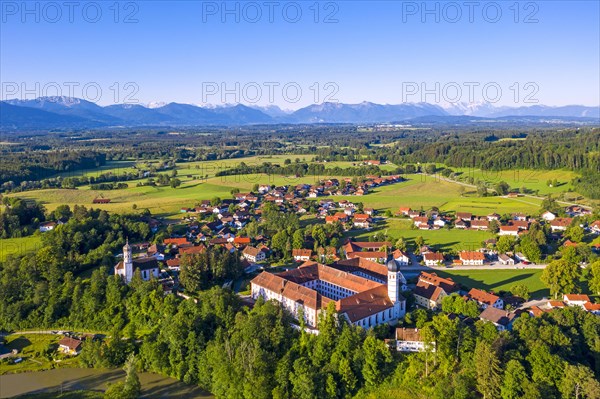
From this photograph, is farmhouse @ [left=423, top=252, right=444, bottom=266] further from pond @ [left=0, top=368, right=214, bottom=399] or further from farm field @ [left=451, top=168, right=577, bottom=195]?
farm field @ [left=451, top=168, right=577, bottom=195]

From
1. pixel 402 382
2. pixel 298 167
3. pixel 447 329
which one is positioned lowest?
pixel 402 382

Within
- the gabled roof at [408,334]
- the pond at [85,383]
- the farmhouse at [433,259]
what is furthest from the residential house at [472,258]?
the pond at [85,383]

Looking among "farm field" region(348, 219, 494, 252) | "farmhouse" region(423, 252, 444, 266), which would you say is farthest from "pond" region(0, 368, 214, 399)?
"farm field" region(348, 219, 494, 252)

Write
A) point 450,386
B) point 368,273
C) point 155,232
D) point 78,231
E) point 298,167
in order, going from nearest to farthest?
1. point 450,386
2. point 368,273
3. point 78,231
4. point 155,232
5. point 298,167

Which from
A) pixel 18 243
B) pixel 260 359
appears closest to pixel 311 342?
pixel 260 359

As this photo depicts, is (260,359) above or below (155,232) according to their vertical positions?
below

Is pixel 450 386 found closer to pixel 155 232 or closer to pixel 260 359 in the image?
pixel 260 359

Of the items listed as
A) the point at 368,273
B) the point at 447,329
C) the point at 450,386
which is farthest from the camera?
the point at 368,273
